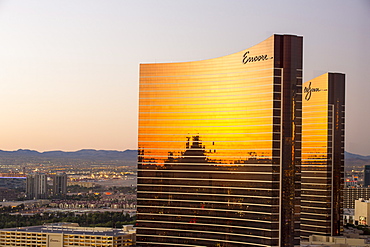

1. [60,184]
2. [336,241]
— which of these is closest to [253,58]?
[336,241]

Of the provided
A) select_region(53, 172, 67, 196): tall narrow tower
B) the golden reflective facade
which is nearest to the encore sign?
the golden reflective facade

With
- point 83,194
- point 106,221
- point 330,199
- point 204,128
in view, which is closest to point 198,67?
point 204,128

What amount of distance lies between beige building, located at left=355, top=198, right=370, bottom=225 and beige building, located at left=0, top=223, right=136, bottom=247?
73.9 feet

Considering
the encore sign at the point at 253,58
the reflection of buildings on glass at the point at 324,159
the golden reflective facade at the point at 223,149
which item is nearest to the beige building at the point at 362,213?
the reflection of buildings on glass at the point at 324,159

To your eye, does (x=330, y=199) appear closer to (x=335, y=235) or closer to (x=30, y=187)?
(x=335, y=235)

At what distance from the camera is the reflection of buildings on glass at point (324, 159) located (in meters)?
41.8

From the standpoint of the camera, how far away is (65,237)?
40.2m

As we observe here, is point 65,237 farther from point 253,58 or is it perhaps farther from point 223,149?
point 253,58

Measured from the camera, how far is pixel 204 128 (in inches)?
1401

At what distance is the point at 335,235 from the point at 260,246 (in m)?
12.8

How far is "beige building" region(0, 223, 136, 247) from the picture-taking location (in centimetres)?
3956

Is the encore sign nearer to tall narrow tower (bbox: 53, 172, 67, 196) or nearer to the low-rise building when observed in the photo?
the low-rise building

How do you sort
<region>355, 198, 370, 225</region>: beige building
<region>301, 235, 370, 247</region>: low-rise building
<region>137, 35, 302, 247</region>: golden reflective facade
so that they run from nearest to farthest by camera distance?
<region>137, 35, 302, 247</region>: golden reflective facade < <region>301, 235, 370, 247</region>: low-rise building < <region>355, 198, 370, 225</region>: beige building

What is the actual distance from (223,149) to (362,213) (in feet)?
91.9
